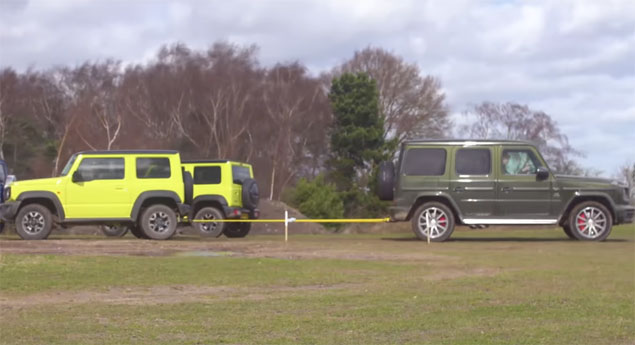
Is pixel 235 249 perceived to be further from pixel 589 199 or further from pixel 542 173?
pixel 589 199

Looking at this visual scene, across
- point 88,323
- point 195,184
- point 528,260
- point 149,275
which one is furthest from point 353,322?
point 195,184

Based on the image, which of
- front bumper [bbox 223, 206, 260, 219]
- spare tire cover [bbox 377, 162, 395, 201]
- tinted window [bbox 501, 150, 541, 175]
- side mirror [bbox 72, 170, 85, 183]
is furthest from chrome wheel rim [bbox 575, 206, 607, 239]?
side mirror [bbox 72, 170, 85, 183]

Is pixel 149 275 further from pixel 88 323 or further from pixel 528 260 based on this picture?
pixel 528 260

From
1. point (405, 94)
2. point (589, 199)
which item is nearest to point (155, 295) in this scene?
point (589, 199)

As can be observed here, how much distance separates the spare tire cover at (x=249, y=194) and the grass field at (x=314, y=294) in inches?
247

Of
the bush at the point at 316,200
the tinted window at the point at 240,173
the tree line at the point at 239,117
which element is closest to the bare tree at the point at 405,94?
the tree line at the point at 239,117

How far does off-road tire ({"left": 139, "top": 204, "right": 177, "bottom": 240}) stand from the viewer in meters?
20.0

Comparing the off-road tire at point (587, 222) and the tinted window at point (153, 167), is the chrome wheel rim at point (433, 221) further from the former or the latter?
the tinted window at point (153, 167)

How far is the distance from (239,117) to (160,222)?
123ft

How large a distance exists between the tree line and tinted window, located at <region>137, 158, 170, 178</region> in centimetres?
3209

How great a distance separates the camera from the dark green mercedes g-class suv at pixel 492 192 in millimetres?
18906

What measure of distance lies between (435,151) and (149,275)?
7.75 meters

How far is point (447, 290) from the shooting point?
11672 millimetres

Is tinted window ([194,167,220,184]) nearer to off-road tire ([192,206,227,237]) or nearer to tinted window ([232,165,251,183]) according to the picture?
tinted window ([232,165,251,183])
